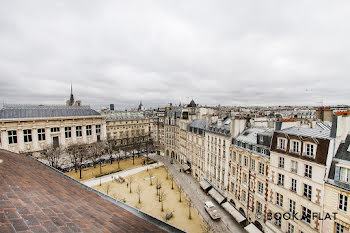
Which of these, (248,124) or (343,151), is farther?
(248,124)

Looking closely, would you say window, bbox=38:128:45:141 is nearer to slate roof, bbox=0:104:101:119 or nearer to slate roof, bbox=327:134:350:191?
slate roof, bbox=0:104:101:119

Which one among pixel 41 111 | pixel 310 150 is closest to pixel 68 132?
pixel 41 111

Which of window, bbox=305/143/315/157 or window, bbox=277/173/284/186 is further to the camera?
window, bbox=277/173/284/186

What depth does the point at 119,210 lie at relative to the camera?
7902mm

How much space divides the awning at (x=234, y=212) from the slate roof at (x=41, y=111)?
65.2m

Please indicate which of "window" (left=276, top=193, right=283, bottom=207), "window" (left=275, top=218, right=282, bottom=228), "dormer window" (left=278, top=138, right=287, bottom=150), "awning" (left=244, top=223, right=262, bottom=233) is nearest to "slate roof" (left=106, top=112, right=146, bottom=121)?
"awning" (left=244, top=223, right=262, bottom=233)

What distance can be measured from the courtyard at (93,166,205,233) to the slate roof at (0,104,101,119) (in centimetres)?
4117

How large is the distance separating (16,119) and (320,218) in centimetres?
7992

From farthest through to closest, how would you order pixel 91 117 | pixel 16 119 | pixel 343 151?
pixel 91 117 → pixel 16 119 → pixel 343 151

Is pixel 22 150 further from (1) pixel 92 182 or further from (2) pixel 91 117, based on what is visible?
(1) pixel 92 182

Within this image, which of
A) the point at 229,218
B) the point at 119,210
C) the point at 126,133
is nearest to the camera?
the point at 119,210

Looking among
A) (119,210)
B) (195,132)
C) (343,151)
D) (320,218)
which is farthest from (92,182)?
(343,151)

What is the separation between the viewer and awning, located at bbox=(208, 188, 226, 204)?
33231 mm

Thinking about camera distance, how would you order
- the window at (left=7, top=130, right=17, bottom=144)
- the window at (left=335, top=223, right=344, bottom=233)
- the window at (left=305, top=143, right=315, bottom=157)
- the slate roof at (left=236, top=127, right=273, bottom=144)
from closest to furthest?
1. the window at (left=335, top=223, right=344, bottom=233)
2. the window at (left=305, top=143, right=315, bottom=157)
3. the slate roof at (left=236, top=127, right=273, bottom=144)
4. the window at (left=7, top=130, right=17, bottom=144)
